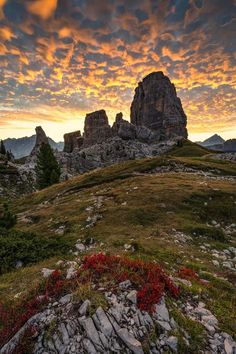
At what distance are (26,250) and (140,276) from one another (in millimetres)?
11273

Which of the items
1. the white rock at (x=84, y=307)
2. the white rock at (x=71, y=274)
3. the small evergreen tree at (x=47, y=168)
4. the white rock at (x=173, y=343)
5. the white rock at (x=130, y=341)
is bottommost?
the small evergreen tree at (x=47, y=168)

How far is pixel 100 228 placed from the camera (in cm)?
2573

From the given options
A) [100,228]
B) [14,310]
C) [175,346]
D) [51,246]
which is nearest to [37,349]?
[14,310]

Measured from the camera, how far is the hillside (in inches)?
352

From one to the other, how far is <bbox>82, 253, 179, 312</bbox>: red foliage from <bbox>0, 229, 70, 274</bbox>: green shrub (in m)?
7.90

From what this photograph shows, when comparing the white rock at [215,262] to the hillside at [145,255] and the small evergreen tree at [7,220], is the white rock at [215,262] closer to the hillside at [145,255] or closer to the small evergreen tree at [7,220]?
the hillside at [145,255]

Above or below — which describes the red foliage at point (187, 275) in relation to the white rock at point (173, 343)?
below

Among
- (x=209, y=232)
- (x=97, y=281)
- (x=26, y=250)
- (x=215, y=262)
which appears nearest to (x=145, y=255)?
(x=215, y=262)

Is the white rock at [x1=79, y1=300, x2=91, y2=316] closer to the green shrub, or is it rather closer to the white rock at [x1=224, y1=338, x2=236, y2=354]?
the white rock at [x1=224, y1=338, x2=236, y2=354]

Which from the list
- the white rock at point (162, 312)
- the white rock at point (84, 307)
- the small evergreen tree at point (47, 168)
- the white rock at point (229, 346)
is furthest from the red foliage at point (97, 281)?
the small evergreen tree at point (47, 168)

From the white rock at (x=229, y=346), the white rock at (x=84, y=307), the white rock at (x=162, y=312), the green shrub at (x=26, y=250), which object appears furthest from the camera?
the green shrub at (x=26, y=250)

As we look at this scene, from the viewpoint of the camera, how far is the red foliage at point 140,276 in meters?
9.60

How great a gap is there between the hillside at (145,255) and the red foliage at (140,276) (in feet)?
0.16

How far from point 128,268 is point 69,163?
592ft
